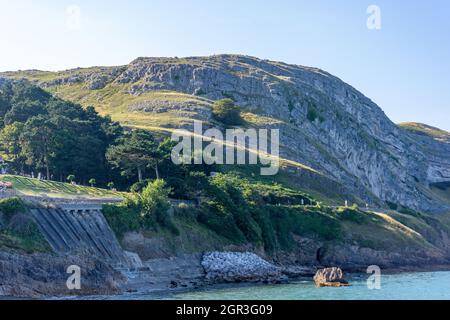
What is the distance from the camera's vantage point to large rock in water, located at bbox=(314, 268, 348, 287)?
2299 inches

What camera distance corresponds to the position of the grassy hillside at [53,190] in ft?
194

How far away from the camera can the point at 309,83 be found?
17650cm

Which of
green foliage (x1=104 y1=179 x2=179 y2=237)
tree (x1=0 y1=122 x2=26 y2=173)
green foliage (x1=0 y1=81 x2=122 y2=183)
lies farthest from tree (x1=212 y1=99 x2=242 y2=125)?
green foliage (x1=104 y1=179 x2=179 y2=237)

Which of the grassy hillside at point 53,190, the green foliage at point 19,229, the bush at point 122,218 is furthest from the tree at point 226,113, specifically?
the green foliage at point 19,229

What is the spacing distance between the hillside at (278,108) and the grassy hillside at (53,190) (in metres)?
48.1

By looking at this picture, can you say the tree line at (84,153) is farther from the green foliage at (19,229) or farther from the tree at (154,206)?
→ the green foliage at (19,229)

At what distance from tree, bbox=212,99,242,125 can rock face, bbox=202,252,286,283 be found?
61319mm

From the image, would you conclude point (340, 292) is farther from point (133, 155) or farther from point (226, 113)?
point (226, 113)

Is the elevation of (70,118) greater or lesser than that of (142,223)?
greater

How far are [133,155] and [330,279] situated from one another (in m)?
27.9

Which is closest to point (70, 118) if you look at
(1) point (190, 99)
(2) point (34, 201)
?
(2) point (34, 201)

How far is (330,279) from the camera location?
194 ft
